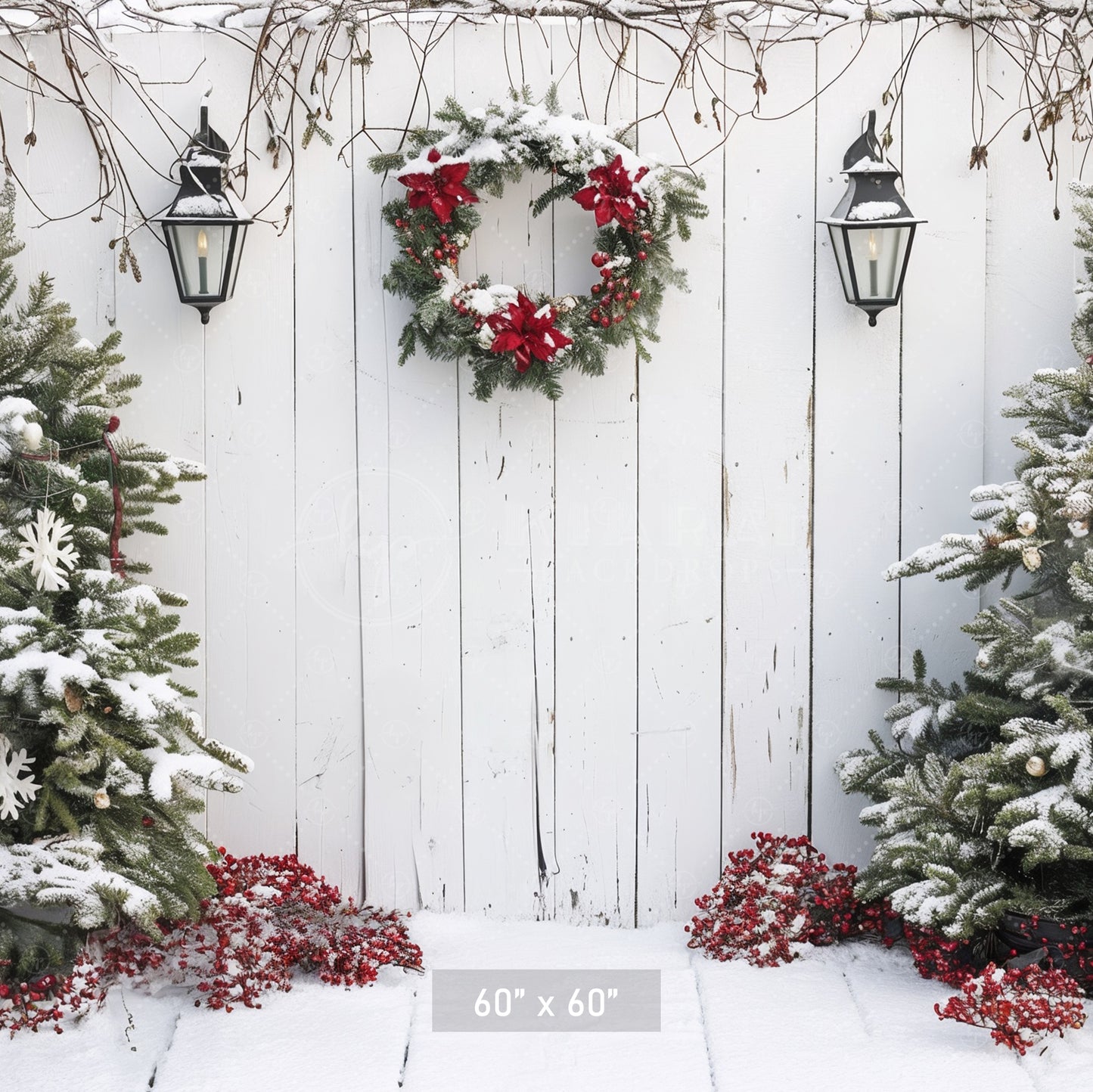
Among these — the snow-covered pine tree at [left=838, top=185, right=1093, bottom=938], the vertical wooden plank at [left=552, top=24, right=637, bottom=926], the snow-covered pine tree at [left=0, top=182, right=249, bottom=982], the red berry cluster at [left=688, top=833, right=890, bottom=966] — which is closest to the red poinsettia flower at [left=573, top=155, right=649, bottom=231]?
the vertical wooden plank at [left=552, top=24, right=637, bottom=926]

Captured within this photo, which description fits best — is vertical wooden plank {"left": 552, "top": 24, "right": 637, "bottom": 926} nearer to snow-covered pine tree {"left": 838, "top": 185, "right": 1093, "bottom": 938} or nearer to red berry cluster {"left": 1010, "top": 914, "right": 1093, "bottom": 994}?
snow-covered pine tree {"left": 838, "top": 185, "right": 1093, "bottom": 938}

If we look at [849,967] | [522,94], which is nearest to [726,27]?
[522,94]

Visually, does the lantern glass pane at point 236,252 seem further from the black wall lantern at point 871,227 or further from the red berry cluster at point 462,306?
the black wall lantern at point 871,227

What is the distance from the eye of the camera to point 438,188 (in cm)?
250

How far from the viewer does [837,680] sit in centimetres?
277

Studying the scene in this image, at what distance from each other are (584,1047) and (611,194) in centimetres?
172

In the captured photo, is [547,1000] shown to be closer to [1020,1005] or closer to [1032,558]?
[1020,1005]

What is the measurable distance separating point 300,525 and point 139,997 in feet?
3.50

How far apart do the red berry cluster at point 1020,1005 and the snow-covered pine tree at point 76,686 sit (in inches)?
57.5

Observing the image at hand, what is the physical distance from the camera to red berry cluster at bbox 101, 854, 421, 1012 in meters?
2.35

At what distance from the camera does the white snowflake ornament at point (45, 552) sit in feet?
7.52

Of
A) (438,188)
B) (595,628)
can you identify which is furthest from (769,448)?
(438,188)

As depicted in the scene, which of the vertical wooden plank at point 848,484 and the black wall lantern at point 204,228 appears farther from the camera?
the vertical wooden plank at point 848,484

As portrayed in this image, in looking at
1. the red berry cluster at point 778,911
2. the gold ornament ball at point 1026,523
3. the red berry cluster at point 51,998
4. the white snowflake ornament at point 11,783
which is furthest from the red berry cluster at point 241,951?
the gold ornament ball at point 1026,523
